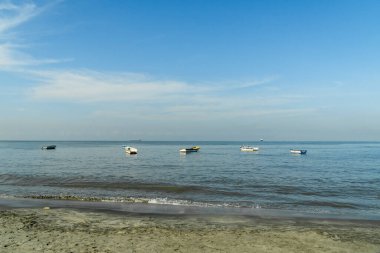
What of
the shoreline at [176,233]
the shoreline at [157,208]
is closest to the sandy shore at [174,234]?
the shoreline at [176,233]

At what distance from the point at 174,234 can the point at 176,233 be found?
200mm

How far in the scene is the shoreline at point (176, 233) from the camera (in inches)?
446

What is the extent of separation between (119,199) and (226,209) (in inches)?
301

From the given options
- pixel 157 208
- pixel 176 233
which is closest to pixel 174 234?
pixel 176 233

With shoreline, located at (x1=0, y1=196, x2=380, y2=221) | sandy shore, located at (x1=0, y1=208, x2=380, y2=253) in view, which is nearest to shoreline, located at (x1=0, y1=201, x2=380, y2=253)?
sandy shore, located at (x1=0, y1=208, x2=380, y2=253)

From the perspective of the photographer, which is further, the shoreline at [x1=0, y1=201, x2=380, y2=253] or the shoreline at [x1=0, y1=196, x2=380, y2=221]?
the shoreline at [x1=0, y1=196, x2=380, y2=221]

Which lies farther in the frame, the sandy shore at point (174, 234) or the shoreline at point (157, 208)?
the shoreline at point (157, 208)

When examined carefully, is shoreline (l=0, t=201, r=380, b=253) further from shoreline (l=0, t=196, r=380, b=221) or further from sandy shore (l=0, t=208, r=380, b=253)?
shoreline (l=0, t=196, r=380, b=221)

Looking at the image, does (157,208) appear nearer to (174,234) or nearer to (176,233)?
(176,233)

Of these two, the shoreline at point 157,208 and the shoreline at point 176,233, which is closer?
the shoreline at point 176,233

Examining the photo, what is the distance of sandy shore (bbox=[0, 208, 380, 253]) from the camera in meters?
11.3

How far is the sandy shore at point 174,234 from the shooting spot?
11.3 m

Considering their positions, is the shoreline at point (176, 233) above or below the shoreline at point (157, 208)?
above

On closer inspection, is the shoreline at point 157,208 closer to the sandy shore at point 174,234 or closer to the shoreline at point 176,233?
the shoreline at point 176,233
